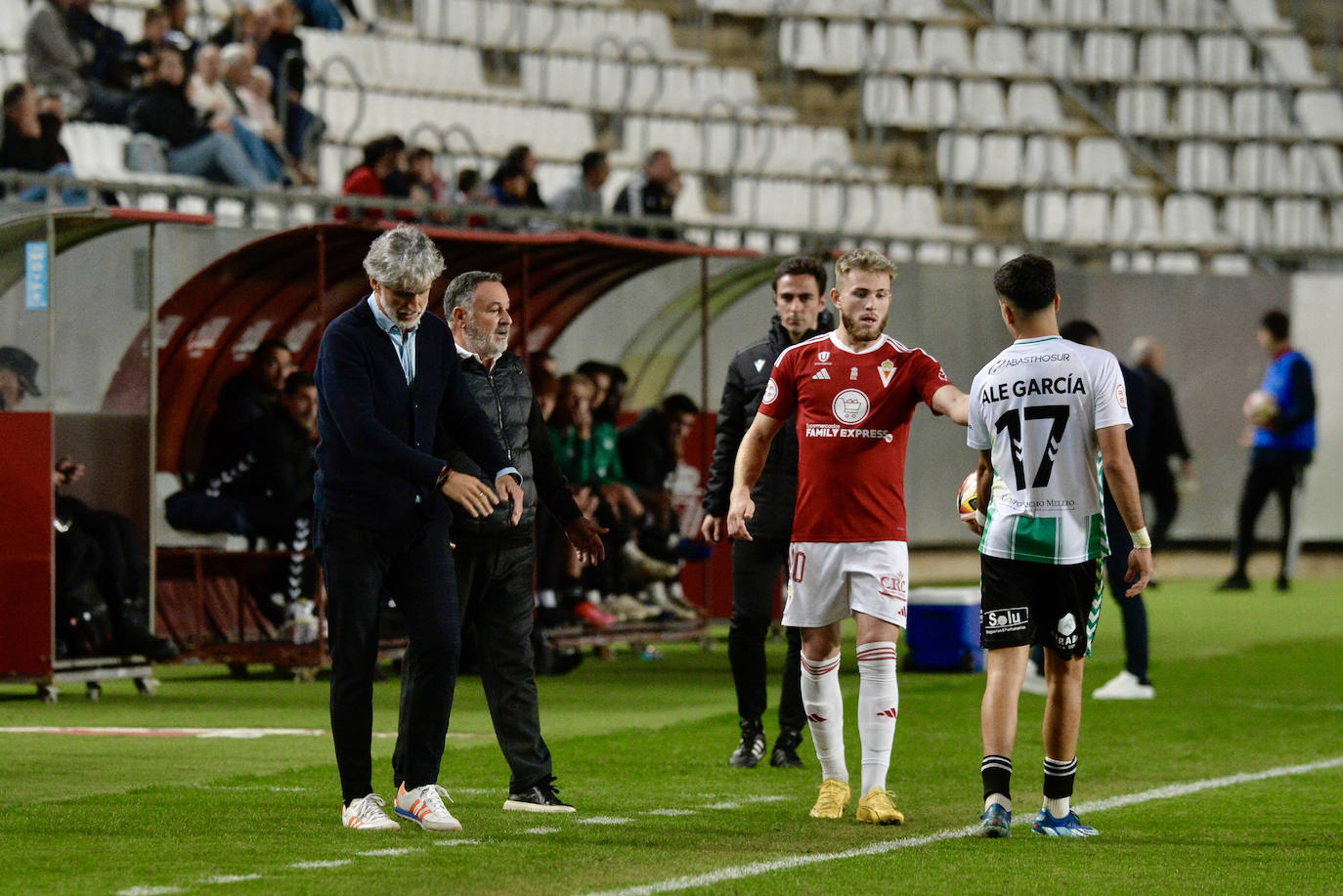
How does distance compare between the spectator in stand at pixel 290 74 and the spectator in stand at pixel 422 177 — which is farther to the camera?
the spectator in stand at pixel 290 74

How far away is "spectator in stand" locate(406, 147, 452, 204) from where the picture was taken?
17703 mm

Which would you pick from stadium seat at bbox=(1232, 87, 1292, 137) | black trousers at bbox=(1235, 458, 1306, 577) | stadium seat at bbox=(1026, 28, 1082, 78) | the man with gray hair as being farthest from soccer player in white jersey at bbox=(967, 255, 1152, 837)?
stadium seat at bbox=(1232, 87, 1292, 137)

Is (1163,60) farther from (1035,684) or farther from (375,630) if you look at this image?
(375,630)

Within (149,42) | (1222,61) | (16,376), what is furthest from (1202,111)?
(16,376)

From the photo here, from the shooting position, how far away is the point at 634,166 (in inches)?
933

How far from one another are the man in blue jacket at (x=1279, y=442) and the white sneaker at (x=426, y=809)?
609 inches

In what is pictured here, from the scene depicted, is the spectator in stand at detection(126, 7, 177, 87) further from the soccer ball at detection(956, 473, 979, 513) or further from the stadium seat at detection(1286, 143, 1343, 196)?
the stadium seat at detection(1286, 143, 1343, 196)

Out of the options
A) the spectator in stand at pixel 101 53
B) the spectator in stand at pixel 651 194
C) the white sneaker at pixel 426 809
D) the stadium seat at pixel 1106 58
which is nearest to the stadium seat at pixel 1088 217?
the stadium seat at pixel 1106 58

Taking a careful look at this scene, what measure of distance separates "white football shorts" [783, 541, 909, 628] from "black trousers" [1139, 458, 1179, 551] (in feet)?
44.0

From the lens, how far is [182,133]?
17359 mm

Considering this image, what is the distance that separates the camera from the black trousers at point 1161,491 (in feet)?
69.2

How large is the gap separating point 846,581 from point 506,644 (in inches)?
48.3

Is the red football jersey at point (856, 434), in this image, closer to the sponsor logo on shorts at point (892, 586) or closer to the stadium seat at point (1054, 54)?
the sponsor logo on shorts at point (892, 586)

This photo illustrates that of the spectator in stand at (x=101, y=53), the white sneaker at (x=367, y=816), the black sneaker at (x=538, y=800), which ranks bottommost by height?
the black sneaker at (x=538, y=800)
